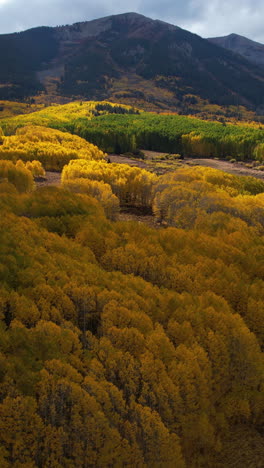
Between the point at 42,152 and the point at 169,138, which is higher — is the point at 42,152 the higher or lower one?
the lower one

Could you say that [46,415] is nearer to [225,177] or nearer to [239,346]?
[239,346]

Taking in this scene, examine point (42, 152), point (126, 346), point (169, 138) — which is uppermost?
point (169, 138)

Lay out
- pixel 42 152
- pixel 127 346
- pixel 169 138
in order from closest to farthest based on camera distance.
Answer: pixel 127 346 < pixel 42 152 < pixel 169 138

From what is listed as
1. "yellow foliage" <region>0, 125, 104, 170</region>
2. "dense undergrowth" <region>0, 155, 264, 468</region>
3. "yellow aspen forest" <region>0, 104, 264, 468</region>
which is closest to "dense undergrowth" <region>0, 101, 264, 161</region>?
"yellow foliage" <region>0, 125, 104, 170</region>

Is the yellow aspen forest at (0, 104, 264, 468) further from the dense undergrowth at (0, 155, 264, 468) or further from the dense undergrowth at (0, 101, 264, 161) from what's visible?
the dense undergrowth at (0, 101, 264, 161)

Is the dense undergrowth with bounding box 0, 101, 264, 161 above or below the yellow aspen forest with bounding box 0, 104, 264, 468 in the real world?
above

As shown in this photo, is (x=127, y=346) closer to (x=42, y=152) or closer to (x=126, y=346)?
(x=126, y=346)

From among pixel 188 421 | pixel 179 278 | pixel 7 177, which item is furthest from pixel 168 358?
pixel 7 177

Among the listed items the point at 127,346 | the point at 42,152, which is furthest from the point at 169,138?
the point at 127,346

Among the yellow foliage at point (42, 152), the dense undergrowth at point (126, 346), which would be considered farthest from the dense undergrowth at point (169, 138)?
the dense undergrowth at point (126, 346)
